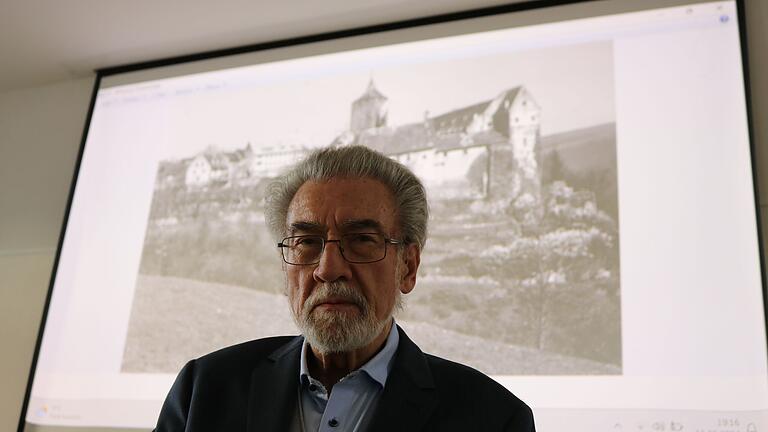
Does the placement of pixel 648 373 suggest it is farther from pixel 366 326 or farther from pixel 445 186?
pixel 366 326

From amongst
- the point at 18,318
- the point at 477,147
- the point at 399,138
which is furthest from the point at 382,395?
the point at 18,318

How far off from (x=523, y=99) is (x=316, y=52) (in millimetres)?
963

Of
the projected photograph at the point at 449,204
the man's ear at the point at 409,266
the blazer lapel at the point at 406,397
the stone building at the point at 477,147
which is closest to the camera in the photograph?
the blazer lapel at the point at 406,397

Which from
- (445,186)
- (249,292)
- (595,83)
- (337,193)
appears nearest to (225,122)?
(249,292)

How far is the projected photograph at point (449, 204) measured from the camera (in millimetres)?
2400

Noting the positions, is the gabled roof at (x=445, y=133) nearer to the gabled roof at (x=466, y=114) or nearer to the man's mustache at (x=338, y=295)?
the gabled roof at (x=466, y=114)

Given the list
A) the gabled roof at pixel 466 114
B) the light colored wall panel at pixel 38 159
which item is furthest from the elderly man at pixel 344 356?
the light colored wall panel at pixel 38 159

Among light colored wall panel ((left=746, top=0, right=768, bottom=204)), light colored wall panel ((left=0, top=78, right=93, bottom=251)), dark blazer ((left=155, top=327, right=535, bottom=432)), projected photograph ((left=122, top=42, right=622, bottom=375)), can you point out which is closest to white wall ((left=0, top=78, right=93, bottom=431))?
light colored wall panel ((left=0, top=78, right=93, bottom=251))

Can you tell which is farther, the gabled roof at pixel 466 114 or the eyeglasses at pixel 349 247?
the gabled roof at pixel 466 114

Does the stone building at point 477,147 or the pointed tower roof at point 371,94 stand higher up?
the pointed tower roof at point 371,94

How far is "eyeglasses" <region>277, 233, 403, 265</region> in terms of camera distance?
1315 millimetres

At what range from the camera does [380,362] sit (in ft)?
4.36

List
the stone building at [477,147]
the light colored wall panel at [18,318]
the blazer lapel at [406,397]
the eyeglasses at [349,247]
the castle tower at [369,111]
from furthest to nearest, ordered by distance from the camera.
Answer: the light colored wall panel at [18,318] < the castle tower at [369,111] < the stone building at [477,147] < the eyeglasses at [349,247] < the blazer lapel at [406,397]

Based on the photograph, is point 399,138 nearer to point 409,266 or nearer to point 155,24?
point 155,24
